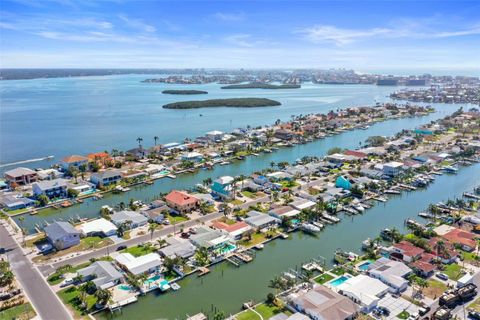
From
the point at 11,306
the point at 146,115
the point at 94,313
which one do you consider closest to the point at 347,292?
the point at 94,313

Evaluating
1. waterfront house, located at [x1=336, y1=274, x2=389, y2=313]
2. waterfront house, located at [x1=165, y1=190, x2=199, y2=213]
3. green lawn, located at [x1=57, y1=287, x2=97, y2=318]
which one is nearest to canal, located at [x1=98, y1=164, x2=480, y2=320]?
green lawn, located at [x1=57, y1=287, x2=97, y2=318]

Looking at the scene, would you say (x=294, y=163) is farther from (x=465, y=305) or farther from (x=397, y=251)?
(x=465, y=305)

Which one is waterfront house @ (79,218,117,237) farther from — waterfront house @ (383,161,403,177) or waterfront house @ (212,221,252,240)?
waterfront house @ (383,161,403,177)

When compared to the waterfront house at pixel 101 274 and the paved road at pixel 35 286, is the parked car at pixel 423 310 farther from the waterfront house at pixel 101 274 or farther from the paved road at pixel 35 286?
the paved road at pixel 35 286

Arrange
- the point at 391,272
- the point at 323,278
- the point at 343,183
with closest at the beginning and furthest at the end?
1. the point at 391,272
2. the point at 323,278
3. the point at 343,183

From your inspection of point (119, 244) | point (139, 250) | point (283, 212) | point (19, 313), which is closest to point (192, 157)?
point (283, 212)

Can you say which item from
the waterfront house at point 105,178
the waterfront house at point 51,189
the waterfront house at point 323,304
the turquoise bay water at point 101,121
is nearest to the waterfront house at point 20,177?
the waterfront house at point 51,189

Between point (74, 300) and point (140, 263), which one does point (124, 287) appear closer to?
point (140, 263)
